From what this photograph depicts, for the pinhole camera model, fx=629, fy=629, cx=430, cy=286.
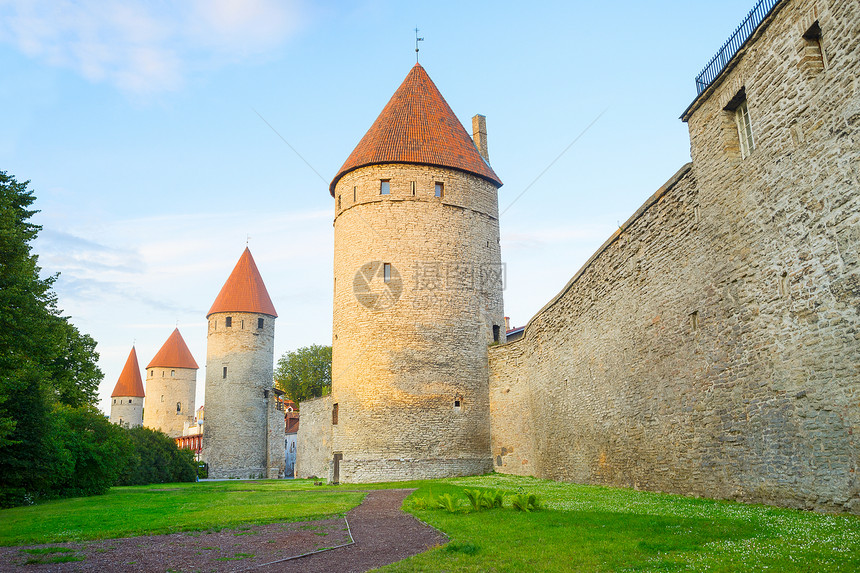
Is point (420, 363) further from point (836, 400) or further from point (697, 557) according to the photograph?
point (697, 557)

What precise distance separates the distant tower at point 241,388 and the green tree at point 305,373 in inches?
474

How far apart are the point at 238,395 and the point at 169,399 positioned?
20480mm

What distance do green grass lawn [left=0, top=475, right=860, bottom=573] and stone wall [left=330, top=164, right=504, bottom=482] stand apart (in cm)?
1093

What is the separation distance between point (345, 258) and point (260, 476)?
23.0 meters

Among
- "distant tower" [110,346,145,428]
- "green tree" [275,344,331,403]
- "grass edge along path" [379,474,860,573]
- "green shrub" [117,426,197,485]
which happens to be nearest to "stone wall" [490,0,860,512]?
"grass edge along path" [379,474,860,573]

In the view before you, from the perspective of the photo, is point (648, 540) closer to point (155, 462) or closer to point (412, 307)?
point (412, 307)

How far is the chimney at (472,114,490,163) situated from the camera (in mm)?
27500

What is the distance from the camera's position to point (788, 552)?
15.0ft

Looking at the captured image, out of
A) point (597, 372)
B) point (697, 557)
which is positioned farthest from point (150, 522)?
point (597, 372)

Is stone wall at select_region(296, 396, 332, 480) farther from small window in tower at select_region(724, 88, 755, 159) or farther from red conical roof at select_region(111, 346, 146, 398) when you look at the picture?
red conical roof at select_region(111, 346, 146, 398)

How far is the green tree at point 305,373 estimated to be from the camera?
5325cm

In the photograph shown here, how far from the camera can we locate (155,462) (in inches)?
1184

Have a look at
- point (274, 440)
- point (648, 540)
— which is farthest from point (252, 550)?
point (274, 440)

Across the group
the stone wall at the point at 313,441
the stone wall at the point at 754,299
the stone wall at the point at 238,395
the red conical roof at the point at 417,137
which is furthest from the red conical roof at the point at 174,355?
the stone wall at the point at 754,299
